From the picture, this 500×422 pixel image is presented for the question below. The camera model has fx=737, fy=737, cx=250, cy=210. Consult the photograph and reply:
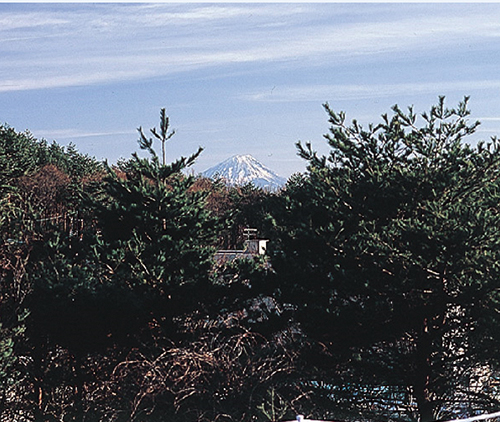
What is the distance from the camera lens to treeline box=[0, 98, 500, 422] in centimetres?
1284

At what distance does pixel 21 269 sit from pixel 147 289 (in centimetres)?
242

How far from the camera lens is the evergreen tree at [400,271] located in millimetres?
12820

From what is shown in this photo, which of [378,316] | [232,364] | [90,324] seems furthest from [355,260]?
[90,324]

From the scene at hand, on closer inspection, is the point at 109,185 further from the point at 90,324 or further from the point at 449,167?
the point at 449,167

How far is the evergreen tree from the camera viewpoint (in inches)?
505

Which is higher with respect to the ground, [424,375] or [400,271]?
[400,271]

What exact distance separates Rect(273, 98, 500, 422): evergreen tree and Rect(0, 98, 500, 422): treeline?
0.03 metres

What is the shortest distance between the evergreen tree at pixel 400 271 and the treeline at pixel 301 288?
30 millimetres

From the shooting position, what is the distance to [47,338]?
14.7m

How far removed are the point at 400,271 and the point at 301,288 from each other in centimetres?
195

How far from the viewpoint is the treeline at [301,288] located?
42.1 feet

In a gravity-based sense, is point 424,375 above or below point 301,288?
below

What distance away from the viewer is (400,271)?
1311 cm

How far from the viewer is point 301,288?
45.9ft
